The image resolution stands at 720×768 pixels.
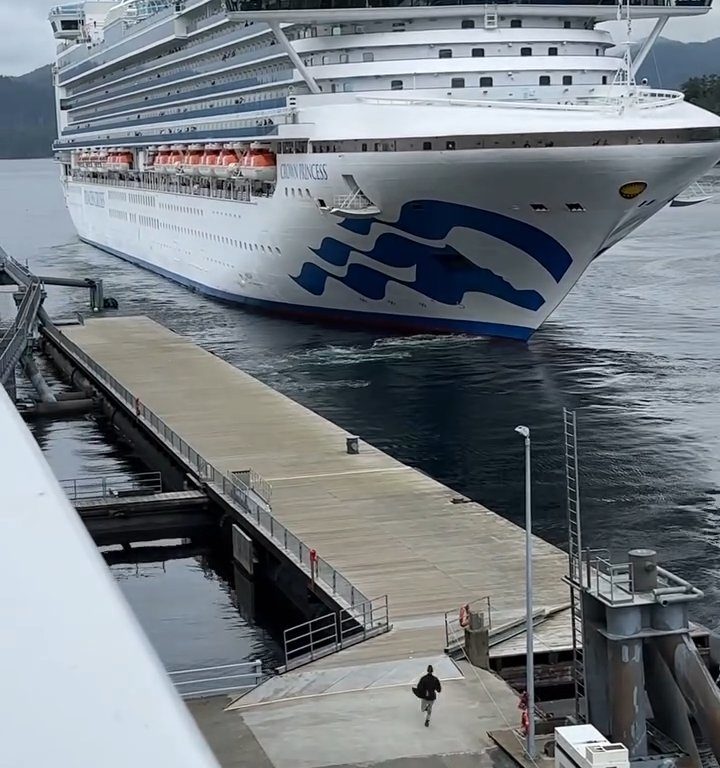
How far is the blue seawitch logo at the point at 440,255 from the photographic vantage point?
1606 inches

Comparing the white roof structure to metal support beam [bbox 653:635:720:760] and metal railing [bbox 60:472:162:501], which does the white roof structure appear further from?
metal railing [bbox 60:472:162:501]

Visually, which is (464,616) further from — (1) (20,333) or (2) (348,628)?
(1) (20,333)

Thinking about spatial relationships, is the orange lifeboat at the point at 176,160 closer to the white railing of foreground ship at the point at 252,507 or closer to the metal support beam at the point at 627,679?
the white railing of foreground ship at the point at 252,507

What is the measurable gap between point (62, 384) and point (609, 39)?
21475mm

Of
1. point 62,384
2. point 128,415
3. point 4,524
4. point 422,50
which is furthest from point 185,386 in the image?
point 4,524

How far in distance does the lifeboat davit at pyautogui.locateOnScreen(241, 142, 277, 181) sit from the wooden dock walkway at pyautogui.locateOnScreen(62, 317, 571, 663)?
489 inches

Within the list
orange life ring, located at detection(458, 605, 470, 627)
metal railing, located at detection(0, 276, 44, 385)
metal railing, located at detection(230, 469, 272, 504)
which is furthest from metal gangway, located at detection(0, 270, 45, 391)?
orange life ring, located at detection(458, 605, 470, 627)

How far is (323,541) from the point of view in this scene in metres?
21.8

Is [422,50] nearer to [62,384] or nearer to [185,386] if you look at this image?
[185,386]

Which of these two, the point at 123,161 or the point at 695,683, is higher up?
the point at 123,161

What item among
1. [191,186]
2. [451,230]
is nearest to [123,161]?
[191,186]

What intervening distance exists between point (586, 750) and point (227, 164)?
1701 inches

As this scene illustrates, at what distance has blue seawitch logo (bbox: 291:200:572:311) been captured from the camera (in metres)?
40.8

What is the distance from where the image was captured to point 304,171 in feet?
149
